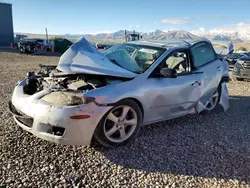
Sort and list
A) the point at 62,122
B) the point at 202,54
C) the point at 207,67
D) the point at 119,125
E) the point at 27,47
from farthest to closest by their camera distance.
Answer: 1. the point at 27,47
2. the point at 202,54
3. the point at 207,67
4. the point at 119,125
5. the point at 62,122

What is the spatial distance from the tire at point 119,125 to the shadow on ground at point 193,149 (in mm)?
129

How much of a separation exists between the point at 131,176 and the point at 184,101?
199cm

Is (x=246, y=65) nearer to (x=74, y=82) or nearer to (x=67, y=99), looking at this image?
(x=74, y=82)

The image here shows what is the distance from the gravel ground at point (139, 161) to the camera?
115 inches

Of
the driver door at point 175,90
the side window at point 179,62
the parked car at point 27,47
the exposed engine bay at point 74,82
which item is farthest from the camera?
the parked car at point 27,47

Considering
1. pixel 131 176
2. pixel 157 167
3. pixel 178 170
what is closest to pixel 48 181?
pixel 131 176

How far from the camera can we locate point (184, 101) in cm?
456

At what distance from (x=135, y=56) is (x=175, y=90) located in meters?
0.94

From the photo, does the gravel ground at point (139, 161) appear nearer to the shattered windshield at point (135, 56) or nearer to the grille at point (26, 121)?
the grille at point (26, 121)

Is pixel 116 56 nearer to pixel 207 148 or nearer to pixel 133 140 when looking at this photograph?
pixel 133 140

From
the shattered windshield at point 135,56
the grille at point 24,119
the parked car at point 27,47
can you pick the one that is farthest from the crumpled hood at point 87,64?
the parked car at point 27,47

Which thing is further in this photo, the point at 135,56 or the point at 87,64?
the point at 135,56

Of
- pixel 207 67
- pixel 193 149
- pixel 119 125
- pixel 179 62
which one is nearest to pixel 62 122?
pixel 119 125

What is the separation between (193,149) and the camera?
3.79 meters
